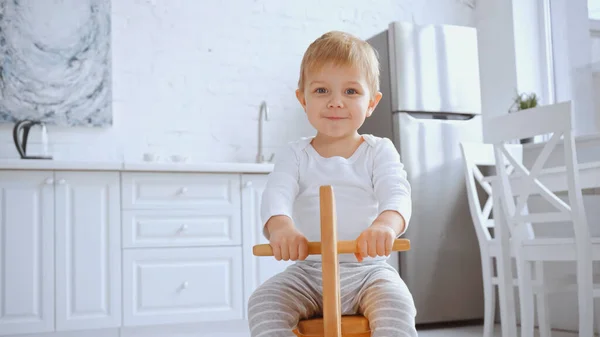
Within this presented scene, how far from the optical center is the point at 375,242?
3.63ft

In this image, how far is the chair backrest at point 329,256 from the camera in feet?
3.42

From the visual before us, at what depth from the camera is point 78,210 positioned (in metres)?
3.24

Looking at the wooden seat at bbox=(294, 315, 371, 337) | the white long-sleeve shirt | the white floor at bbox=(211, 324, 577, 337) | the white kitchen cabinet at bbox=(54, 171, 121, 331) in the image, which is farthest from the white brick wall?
the wooden seat at bbox=(294, 315, 371, 337)

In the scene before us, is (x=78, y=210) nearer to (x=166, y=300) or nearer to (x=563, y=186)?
(x=166, y=300)

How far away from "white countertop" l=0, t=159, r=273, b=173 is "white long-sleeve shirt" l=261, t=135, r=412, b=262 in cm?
198

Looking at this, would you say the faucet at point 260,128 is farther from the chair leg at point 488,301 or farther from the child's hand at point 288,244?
the child's hand at point 288,244

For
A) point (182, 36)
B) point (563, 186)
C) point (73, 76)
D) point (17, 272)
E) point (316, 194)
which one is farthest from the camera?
point (182, 36)

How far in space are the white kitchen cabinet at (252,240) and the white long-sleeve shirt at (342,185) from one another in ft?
6.79

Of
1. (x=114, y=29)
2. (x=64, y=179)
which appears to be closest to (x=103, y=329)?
(x=64, y=179)

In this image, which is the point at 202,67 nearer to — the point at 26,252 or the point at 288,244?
the point at 26,252

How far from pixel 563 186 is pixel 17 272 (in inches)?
91.4

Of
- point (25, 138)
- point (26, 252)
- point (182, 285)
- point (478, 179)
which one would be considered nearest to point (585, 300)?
point (478, 179)

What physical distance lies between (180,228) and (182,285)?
27 centimetres

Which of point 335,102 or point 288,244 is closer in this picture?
point 288,244
